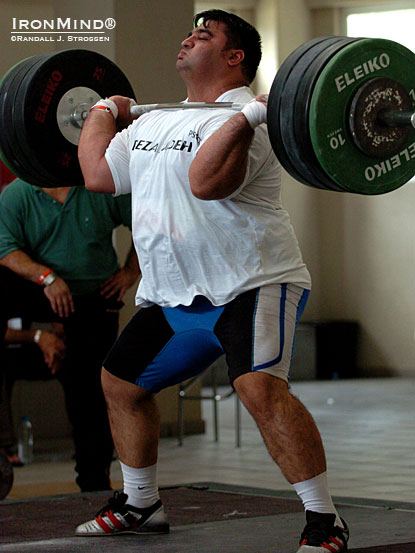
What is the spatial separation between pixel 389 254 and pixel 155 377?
720 cm

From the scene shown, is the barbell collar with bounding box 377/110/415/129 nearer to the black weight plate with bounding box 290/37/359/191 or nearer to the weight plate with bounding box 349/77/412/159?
the weight plate with bounding box 349/77/412/159

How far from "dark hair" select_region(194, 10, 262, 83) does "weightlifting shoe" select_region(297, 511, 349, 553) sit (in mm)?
1129

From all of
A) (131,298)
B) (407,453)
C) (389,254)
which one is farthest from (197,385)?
(389,254)

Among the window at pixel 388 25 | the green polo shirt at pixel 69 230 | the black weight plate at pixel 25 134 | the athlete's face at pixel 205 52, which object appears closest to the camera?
the athlete's face at pixel 205 52

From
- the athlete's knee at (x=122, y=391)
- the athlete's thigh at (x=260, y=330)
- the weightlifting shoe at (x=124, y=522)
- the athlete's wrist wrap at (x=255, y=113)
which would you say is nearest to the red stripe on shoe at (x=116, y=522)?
the weightlifting shoe at (x=124, y=522)

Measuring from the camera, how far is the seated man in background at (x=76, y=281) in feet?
11.9

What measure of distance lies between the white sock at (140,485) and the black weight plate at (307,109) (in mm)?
939

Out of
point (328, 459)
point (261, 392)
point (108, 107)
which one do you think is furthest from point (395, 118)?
point (328, 459)

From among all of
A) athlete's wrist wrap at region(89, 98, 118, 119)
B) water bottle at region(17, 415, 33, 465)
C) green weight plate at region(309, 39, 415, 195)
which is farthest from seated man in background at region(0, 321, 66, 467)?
green weight plate at region(309, 39, 415, 195)

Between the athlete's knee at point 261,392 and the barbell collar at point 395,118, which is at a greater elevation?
the barbell collar at point 395,118

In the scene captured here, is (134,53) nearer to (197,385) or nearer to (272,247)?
(197,385)

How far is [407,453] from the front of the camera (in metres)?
4.75

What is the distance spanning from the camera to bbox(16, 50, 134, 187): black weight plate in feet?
9.52

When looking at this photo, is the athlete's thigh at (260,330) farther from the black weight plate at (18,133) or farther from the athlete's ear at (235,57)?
the black weight plate at (18,133)
